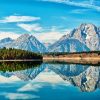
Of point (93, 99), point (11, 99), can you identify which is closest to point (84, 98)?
point (93, 99)

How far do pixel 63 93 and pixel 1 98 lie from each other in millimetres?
10430

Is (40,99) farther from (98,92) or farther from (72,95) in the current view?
(98,92)

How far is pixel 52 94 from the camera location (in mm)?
54375

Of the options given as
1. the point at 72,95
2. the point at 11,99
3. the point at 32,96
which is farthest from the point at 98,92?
the point at 11,99

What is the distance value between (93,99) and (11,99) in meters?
10.8

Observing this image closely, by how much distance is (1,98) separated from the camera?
162 ft

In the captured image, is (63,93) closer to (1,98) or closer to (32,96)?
(32,96)

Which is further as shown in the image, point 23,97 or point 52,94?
point 52,94

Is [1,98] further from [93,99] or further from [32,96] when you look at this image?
[93,99]

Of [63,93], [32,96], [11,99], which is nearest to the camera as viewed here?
[11,99]

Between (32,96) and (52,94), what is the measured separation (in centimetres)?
427

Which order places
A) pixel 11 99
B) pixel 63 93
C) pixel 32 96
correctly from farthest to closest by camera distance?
pixel 63 93 < pixel 32 96 < pixel 11 99

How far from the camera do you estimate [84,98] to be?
4931 centimetres

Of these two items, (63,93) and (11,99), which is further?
(63,93)
